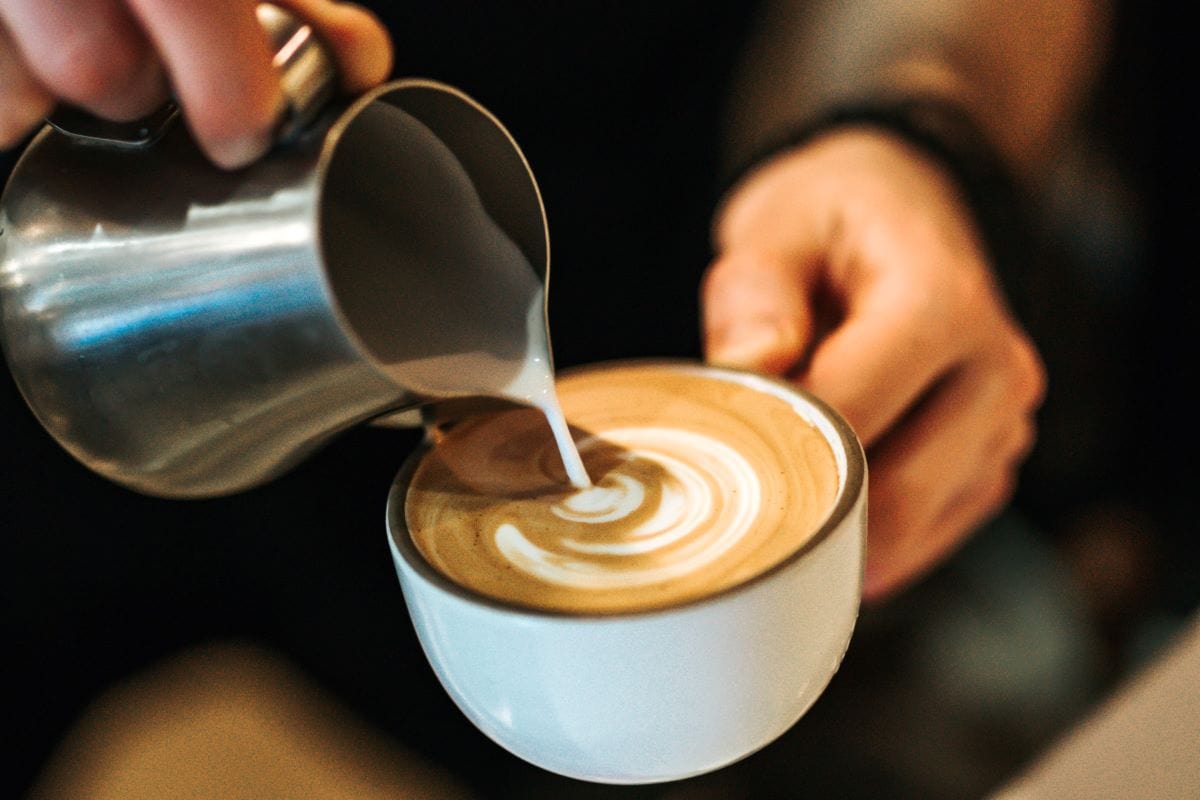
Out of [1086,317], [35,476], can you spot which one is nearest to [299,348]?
[35,476]

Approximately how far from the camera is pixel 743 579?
2.21 feet

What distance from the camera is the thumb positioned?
3.47 ft

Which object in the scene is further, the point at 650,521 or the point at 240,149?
the point at 650,521

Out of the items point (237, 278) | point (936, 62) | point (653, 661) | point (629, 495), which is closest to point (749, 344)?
point (629, 495)

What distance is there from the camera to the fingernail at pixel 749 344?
3.45ft

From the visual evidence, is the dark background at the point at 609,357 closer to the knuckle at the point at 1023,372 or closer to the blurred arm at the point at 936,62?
the blurred arm at the point at 936,62

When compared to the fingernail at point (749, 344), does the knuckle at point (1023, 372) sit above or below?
below

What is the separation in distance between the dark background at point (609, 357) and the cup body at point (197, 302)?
0.75 m

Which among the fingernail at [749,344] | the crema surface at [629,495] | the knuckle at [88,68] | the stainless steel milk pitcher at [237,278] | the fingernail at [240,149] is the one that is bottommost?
the fingernail at [749,344]

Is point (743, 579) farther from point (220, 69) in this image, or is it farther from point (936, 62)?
point (936, 62)

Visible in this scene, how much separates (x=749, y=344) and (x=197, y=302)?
0.59m

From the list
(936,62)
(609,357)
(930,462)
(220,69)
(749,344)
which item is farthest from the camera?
(609,357)

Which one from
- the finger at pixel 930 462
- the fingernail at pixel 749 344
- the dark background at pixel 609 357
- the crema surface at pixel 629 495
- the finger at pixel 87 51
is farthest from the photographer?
the dark background at pixel 609 357

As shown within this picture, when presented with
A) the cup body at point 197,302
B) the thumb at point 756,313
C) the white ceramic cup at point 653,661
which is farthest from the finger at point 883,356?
the cup body at point 197,302
